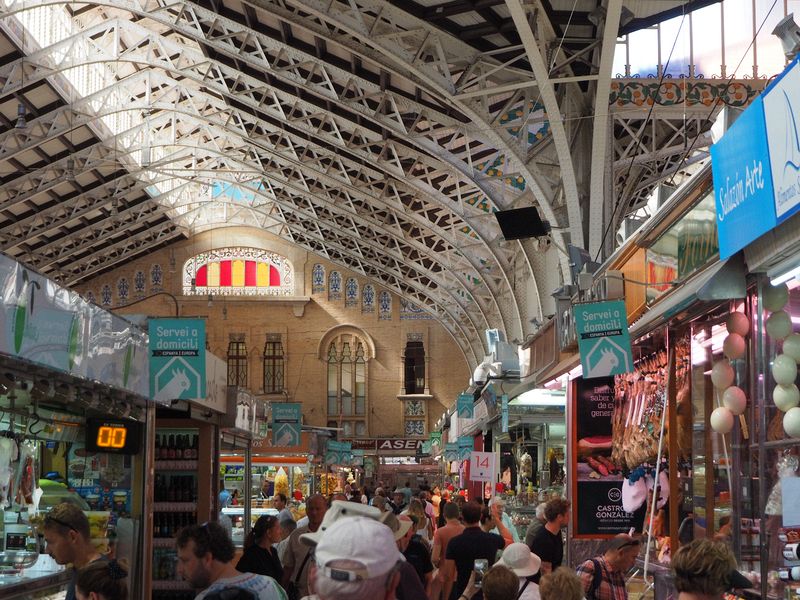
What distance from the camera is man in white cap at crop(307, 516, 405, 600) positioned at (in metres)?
2.24

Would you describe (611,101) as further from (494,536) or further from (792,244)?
(792,244)

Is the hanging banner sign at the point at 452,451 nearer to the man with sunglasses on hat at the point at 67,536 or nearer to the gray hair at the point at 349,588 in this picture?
the man with sunglasses on hat at the point at 67,536

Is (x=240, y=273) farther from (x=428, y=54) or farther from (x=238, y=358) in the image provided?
(x=428, y=54)

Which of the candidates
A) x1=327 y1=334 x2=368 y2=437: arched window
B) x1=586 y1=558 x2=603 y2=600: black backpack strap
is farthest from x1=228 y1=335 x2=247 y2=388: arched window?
x1=586 y1=558 x2=603 y2=600: black backpack strap

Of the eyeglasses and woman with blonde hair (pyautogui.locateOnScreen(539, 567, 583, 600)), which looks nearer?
woman with blonde hair (pyautogui.locateOnScreen(539, 567, 583, 600))

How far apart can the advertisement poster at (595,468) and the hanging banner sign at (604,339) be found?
2.84 metres

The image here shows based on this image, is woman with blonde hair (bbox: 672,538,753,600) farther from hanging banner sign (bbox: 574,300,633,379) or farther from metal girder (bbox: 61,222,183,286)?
metal girder (bbox: 61,222,183,286)


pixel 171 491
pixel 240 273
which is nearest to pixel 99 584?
pixel 171 491

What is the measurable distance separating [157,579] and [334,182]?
16.3 metres

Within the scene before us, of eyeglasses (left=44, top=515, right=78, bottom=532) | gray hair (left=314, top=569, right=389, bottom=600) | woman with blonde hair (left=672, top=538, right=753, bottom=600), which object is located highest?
eyeglasses (left=44, top=515, right=78, bottom=532)

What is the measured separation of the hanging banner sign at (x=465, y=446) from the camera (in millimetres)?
25552

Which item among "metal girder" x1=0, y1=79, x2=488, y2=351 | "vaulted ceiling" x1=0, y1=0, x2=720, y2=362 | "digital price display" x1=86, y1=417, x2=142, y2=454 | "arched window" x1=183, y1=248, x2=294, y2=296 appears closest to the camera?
"digital price display" x1=86, y1=417, x2=142, y2=454

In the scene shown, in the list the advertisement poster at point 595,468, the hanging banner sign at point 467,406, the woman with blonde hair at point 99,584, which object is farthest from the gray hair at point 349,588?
the hanging banner sign at point 467,406

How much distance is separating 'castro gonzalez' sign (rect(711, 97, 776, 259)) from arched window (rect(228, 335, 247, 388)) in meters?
40.3
